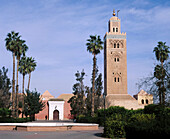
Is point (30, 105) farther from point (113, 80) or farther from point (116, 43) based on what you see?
point (116, 43)

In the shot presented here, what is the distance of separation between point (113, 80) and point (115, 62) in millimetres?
4775

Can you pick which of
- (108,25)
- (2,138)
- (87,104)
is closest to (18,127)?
(2,138)

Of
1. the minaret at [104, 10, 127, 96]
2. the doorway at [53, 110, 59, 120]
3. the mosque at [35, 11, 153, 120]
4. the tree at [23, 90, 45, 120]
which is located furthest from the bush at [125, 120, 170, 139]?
the minaret at [104, 10, 127, 96]

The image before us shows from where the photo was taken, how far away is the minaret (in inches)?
2325

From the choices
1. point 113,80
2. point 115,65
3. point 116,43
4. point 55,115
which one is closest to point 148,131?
point 55,115

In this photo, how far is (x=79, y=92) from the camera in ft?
159

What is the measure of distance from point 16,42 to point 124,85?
34244 millimetres

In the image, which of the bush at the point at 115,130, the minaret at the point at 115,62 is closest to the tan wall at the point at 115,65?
the minaret at the point at 115,62

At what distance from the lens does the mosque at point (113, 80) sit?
54.8m

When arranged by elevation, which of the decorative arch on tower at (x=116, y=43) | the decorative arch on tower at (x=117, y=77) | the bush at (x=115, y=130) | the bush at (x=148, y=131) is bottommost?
the bush at (x=115, y=130)

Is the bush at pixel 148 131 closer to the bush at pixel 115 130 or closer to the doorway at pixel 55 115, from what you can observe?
the bush at pixel 115 130

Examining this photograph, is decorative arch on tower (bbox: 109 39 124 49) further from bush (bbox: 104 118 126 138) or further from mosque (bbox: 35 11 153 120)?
bush (bbox: 104 118 126 138)

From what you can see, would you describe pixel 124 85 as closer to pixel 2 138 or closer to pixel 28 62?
pixel 28 62

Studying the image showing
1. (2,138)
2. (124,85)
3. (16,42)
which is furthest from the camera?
(124,85)
